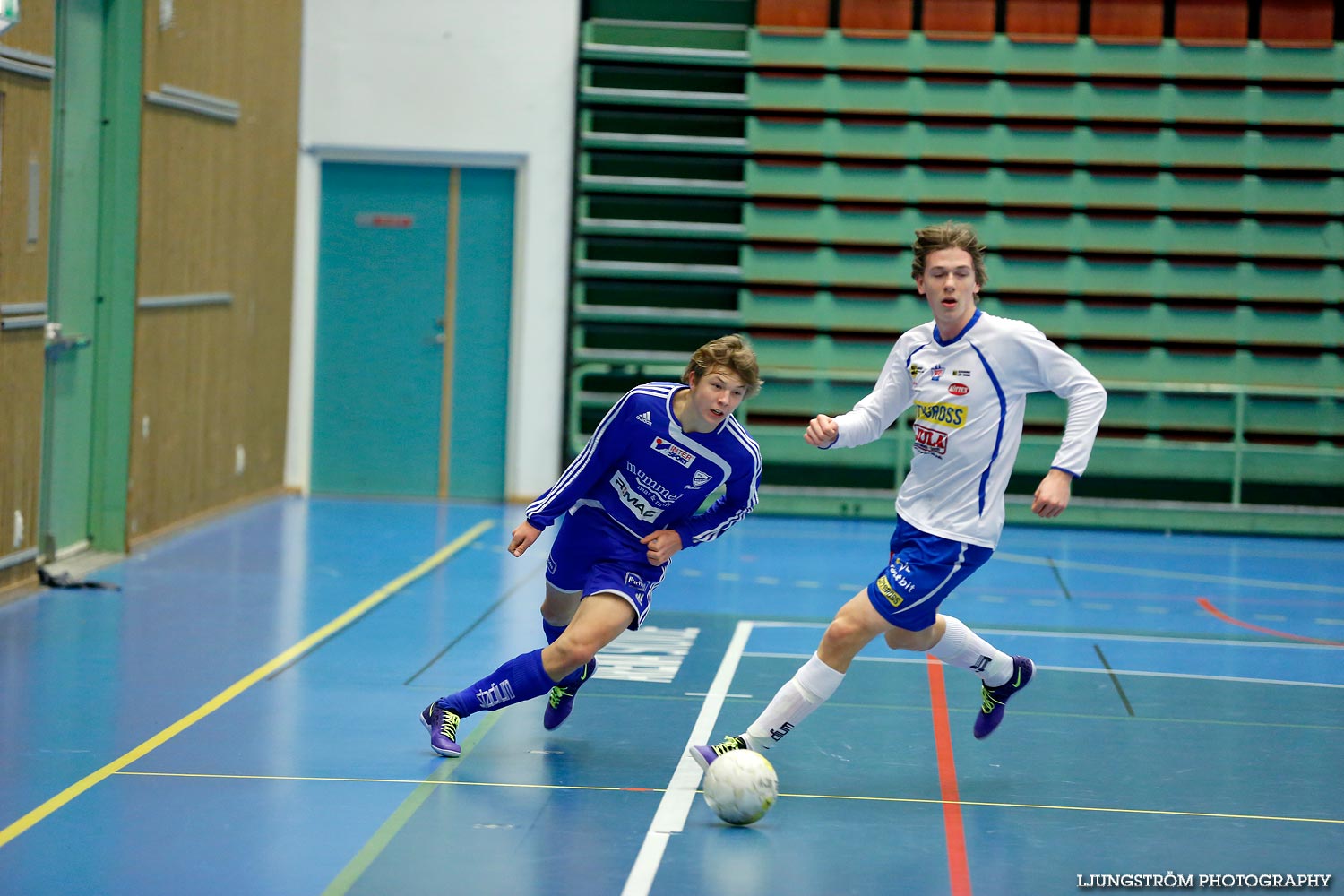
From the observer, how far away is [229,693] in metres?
5.85

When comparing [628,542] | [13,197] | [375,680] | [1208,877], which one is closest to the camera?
[1208,877]

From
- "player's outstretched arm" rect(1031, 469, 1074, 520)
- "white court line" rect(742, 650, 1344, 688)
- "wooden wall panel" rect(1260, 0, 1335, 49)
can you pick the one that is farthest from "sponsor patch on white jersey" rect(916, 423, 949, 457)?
"wooden wall panel" rect(1260, 0, 1335, 49)

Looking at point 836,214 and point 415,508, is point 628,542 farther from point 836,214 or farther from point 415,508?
point 836,214

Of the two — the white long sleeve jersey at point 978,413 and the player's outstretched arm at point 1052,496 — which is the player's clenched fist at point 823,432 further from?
the player's outstretched arm at point 1052,496

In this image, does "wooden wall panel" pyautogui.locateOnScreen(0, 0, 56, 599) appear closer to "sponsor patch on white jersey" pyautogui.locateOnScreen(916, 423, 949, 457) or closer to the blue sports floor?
the blue sports floor

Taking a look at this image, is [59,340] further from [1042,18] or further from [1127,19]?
[1127,19]

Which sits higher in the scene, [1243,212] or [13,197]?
[1243,212]

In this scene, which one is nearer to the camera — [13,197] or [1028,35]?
[13,197]

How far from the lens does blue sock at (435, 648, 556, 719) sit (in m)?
4.82

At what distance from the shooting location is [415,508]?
38.8 ft

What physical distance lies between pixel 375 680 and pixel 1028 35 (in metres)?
8.69

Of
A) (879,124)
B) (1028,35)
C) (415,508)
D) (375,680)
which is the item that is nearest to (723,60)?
(879,124)

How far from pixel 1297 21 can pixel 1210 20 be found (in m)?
0.74

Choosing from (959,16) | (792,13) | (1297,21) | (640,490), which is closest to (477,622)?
(640,490)
